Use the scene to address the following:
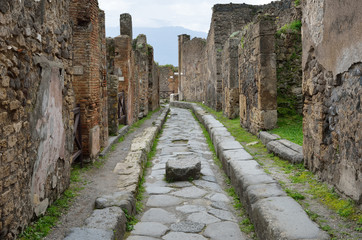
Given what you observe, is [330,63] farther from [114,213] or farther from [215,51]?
[215,51]

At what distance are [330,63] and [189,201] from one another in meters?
2.25

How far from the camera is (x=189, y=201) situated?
4230mm

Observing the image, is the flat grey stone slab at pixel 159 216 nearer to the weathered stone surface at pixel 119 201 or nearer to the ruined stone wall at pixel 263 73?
the weathered stone surface at pixel 119 201

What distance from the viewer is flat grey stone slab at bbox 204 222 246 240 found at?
10.6ft

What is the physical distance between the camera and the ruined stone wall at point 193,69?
22359 mm

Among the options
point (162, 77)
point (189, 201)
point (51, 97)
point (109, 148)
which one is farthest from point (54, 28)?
point (162, 77)

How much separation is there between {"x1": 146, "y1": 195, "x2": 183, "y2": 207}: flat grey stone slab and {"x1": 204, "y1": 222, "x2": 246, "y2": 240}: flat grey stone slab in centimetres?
79

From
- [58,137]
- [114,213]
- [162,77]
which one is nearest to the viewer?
[114,213]

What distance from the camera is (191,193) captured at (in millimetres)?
4527

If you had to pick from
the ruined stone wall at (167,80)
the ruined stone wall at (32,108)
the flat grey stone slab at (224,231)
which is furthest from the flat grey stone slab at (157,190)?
the ruined stone wall at (167,80)

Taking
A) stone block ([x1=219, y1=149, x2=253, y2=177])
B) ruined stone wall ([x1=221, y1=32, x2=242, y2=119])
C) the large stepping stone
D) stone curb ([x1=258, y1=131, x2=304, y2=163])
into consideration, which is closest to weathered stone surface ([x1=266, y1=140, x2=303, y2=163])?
stone curb ([x1=258, y1=131, x2=304, y2=163])

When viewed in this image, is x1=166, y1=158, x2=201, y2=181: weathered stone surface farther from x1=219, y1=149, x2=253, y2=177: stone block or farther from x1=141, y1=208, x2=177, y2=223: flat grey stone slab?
x1=141, y1=208, x2=177, y2=223: flat grey stone slab

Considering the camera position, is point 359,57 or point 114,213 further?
point 114,213

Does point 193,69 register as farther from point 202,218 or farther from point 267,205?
point 267,205
